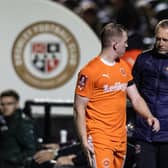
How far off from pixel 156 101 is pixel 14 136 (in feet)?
10.2

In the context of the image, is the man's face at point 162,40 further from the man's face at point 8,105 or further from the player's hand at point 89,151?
the man's face at point 8,105

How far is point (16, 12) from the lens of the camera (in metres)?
12.5

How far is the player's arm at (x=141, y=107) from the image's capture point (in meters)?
7.86

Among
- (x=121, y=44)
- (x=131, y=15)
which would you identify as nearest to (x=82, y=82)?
(x=121, y=44)

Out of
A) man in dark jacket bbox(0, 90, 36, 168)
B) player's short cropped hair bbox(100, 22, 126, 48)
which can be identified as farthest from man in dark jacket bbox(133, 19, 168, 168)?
man in dark jacket bbox(0, 90, 36, 168)

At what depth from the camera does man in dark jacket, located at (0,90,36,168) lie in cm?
1066

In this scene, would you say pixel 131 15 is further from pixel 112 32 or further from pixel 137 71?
pixel 112 32

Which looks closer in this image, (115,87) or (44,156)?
(115,87)

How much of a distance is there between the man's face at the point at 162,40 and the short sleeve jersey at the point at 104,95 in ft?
1.17


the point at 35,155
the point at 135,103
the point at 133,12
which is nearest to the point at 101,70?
the point at 135,103

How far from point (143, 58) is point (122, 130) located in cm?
65

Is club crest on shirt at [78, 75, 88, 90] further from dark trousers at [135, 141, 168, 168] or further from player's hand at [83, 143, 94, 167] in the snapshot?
dark trousers at [135, 141, 168, 168]

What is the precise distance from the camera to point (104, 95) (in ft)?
25.6

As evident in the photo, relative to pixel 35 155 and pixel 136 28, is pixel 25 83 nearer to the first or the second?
pixel 136 28
